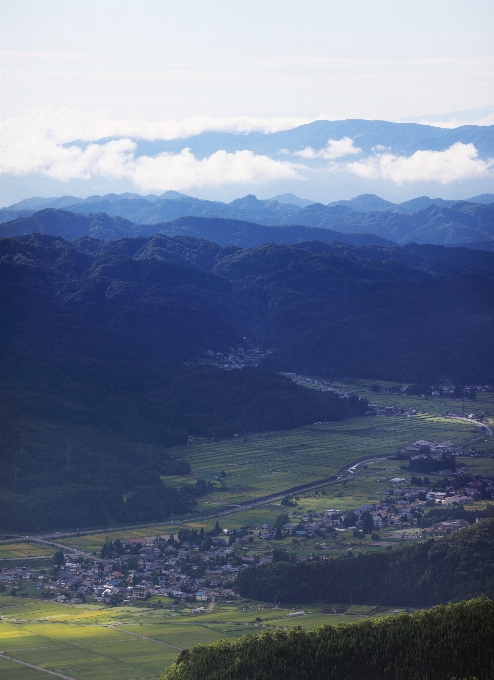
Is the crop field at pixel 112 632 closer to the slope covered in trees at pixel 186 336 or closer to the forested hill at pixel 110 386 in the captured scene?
the forested hill at pixel 110 386

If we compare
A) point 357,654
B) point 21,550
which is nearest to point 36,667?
point 357,654

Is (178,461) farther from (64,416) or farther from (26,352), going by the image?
(26,352)

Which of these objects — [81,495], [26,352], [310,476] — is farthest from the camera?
[26,352]

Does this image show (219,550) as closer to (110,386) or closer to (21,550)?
(21,550)

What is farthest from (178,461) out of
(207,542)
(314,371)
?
(314,371)

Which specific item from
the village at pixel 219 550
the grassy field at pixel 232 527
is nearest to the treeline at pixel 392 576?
the grassy field at pixel 232 527

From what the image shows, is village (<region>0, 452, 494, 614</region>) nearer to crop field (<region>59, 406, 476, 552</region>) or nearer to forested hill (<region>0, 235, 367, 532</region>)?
crop field (<region>59, 406, 476, 552</region>)

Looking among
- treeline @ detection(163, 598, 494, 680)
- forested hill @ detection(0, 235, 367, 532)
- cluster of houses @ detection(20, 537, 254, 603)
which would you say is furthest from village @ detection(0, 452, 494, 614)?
treeline @ detection(163, 598, 494, 680)
